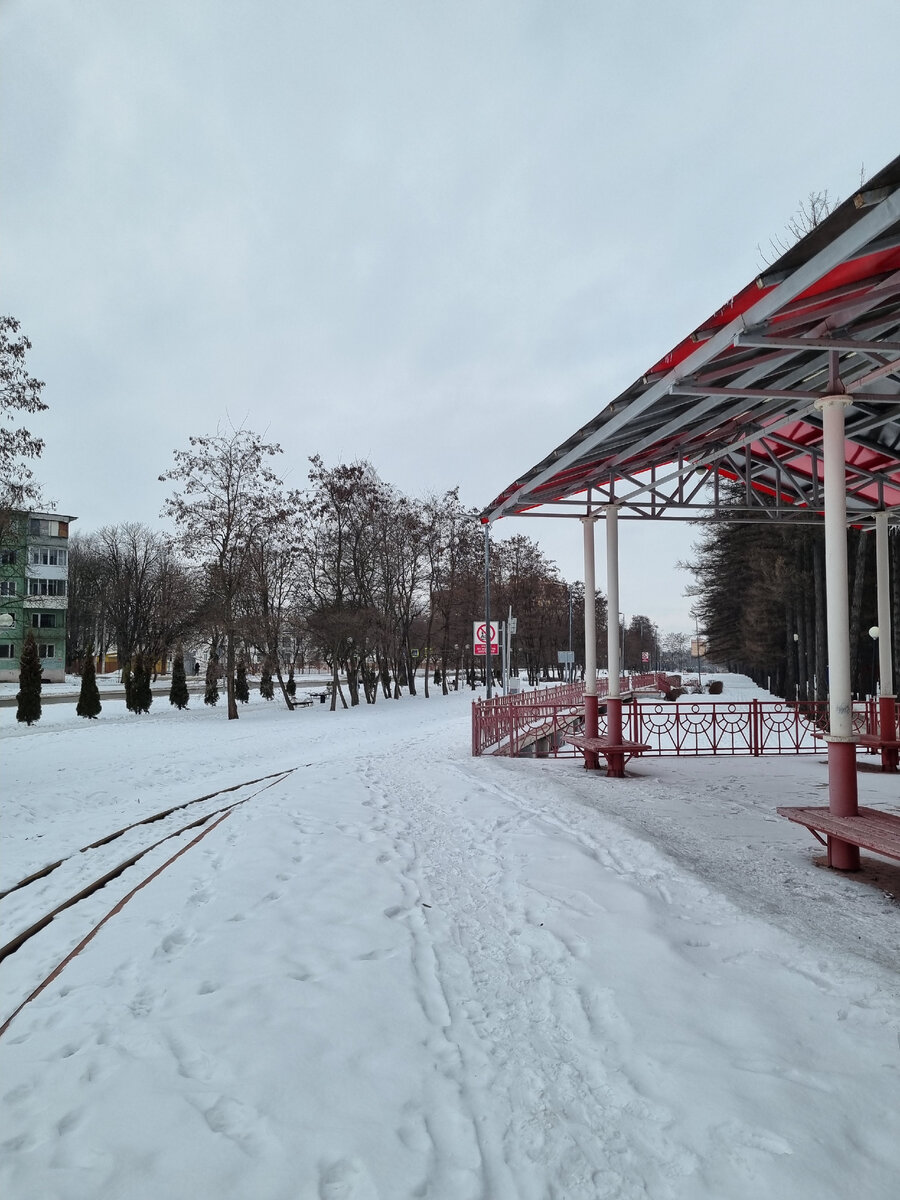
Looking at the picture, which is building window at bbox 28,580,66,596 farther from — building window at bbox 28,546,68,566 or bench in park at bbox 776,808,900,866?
bench in park at bbox 776,808,900,866

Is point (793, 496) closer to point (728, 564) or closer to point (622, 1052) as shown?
point (622, 1052)

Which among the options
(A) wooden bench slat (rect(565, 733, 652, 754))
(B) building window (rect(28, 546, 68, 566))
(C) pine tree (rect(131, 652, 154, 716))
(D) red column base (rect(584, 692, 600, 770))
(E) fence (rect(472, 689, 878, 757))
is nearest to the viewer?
(A) wooden bench slat (rect(565, 733, 652, 754))

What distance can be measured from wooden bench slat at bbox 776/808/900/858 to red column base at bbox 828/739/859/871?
0.27 feet

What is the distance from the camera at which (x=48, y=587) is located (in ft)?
185

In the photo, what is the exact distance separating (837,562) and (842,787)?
2055 mm

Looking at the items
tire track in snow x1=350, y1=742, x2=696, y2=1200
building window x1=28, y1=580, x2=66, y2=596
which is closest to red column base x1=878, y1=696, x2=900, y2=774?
tire track in snow x1=350, y1=742, x2=696, y2=1200

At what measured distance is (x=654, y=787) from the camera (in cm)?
1037

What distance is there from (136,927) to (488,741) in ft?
36.4

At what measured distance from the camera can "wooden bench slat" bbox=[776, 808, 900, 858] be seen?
5.23m

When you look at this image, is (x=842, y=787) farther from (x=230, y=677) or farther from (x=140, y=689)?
(x=140, y=689)

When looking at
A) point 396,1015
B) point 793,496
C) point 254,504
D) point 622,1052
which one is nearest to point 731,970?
point 622,1052

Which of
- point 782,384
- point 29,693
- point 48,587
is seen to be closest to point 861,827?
point 782,384

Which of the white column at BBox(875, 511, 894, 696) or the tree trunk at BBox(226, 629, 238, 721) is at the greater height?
the white column at BBox(875, 511, 894, 696)

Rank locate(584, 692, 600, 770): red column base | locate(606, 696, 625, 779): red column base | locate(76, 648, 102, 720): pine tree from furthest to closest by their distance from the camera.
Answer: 1. locate(76, 648, 102, 720): pine tree
2. locate(584, 692, 600, 770): red column base
3. locate(606, 696, 625, 779): red column base
